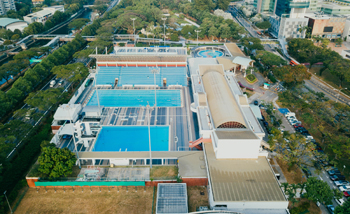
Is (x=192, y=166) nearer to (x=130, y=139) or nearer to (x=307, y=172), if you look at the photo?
(x=130, y=139)

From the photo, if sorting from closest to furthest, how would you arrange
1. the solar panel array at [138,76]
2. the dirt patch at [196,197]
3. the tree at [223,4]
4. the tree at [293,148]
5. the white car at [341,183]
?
the dirt patch at [196,197], the white car at [341,183], the tree at [293,148], the solar panel array at [138,76], the tree at [223,4]

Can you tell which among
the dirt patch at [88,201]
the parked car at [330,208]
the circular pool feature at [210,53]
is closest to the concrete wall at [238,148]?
the parked car at [330,208]

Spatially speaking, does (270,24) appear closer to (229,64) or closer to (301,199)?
(229,64)

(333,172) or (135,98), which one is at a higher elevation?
(135,98)

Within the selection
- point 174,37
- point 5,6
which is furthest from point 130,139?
point 5,6

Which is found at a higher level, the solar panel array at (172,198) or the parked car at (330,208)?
the solar panel array at (172,198)

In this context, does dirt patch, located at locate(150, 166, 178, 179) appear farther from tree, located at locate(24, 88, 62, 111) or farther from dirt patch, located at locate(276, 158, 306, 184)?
tree, located at locate(24, 88, 62, 111)

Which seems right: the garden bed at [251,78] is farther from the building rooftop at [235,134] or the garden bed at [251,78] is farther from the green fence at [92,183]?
the green fence at [92,183]
